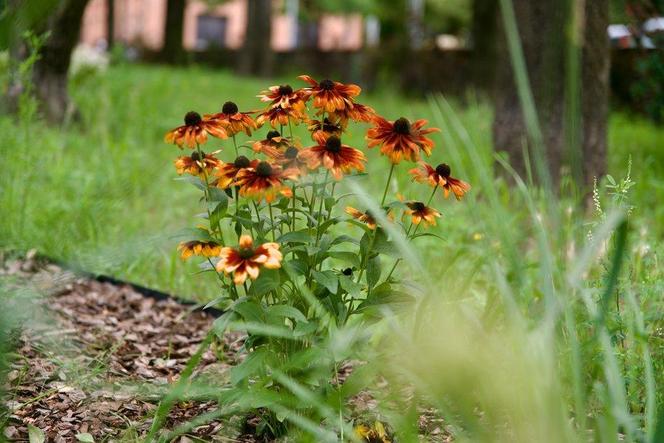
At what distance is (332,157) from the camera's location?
1658 mm

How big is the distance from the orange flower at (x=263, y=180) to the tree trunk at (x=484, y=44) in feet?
31.9

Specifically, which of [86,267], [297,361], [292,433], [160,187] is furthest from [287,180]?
[160,187]

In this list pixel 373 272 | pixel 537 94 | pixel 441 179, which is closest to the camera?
pixel 441 179

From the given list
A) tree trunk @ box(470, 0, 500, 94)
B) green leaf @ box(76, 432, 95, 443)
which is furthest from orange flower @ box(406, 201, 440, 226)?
tree trunk @ box(470, 0, 500, 94)

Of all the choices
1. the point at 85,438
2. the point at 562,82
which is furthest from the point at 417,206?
the point at 562,82

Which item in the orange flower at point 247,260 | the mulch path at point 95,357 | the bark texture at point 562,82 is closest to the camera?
the orange flower at point 247,260

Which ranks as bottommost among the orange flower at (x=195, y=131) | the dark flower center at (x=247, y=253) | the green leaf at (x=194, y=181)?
the dark flower center at (x=247, y=253)

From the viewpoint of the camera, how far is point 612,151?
6020mm

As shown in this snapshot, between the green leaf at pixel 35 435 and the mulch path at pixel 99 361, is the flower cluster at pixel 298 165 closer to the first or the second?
the mulch path at pixel 99 361

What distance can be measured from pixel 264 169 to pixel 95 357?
1023 millimetres

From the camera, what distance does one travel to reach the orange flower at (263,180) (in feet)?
5.27

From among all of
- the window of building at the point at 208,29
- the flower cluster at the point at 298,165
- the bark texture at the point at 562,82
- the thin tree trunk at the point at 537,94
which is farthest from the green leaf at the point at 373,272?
the window of building at the point at 208,29

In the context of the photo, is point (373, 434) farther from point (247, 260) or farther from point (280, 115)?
point (280, 115)

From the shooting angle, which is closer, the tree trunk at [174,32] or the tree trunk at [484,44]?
the tree trunk at [484,44]
